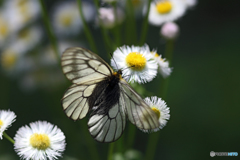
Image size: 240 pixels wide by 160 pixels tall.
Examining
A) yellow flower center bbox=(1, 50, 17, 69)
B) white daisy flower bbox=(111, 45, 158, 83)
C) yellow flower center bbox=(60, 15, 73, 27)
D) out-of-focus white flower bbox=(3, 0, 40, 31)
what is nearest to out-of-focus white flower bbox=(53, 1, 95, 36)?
yellow flower center bbox=(60, 15, 73, 27)

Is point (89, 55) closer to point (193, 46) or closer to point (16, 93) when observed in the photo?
point (16, 93)

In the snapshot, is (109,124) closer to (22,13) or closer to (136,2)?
(136,2)

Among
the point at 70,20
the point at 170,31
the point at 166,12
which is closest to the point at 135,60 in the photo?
the point at 170,31

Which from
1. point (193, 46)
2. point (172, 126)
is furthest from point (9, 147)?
point (193, 46)

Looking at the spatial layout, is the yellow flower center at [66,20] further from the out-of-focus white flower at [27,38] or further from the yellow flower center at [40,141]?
the yellow flower center at [40,141]

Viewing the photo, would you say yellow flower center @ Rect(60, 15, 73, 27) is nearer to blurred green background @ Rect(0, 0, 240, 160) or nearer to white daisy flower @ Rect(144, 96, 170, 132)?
blurred green background @ Rect(0, 0, 240, 160)
